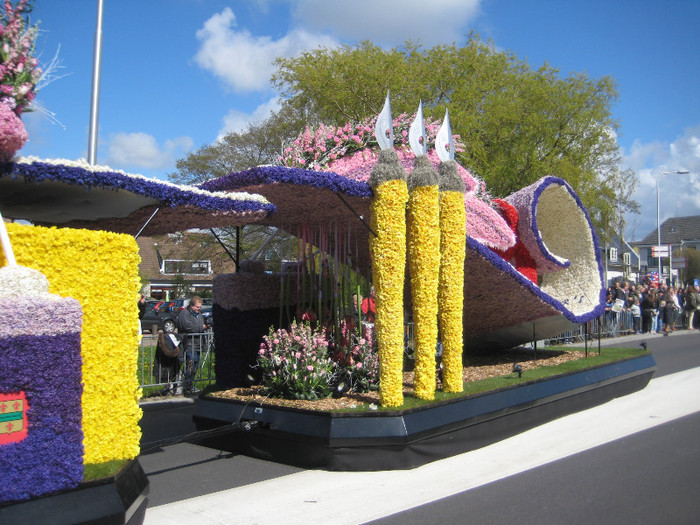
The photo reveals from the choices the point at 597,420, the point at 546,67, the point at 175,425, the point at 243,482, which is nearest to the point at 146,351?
the point at 175,425

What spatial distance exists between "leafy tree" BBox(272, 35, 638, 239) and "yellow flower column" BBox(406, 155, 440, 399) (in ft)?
43.0

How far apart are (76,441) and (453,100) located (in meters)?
18.4

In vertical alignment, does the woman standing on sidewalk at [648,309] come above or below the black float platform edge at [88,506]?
above

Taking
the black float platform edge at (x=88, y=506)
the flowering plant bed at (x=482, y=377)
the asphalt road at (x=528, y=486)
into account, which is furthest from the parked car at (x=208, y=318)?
the black float platform edge at (x=88, y=506)

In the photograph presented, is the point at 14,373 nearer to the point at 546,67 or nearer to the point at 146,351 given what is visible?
the point at 146,351

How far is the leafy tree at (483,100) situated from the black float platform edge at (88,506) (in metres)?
16.8

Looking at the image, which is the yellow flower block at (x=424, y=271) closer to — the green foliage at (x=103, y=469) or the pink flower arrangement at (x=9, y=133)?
the green foliage at (x=103, y=469)

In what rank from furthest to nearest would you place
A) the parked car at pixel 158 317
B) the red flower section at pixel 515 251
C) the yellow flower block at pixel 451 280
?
the parked car at pixel 158 317 < the red flower section at pixel 515 251 < the yellow flower block at pixel 451 280

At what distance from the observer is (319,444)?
6254mm

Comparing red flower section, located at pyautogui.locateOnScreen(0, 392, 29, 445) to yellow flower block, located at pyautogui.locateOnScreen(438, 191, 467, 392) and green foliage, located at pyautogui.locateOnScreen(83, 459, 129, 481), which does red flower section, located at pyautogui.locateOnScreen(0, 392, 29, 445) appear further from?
yellow flower block, located at pyautogui.locateOnScreen(438, 191, 467, 392)

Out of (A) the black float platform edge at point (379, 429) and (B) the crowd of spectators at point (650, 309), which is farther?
(B) the crowd of spectators at point (650, 309)

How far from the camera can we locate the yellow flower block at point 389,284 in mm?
6602

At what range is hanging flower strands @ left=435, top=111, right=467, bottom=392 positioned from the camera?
735 cm

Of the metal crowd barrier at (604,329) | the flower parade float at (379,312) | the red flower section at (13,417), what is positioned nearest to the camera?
the red flower section at (13,417)
